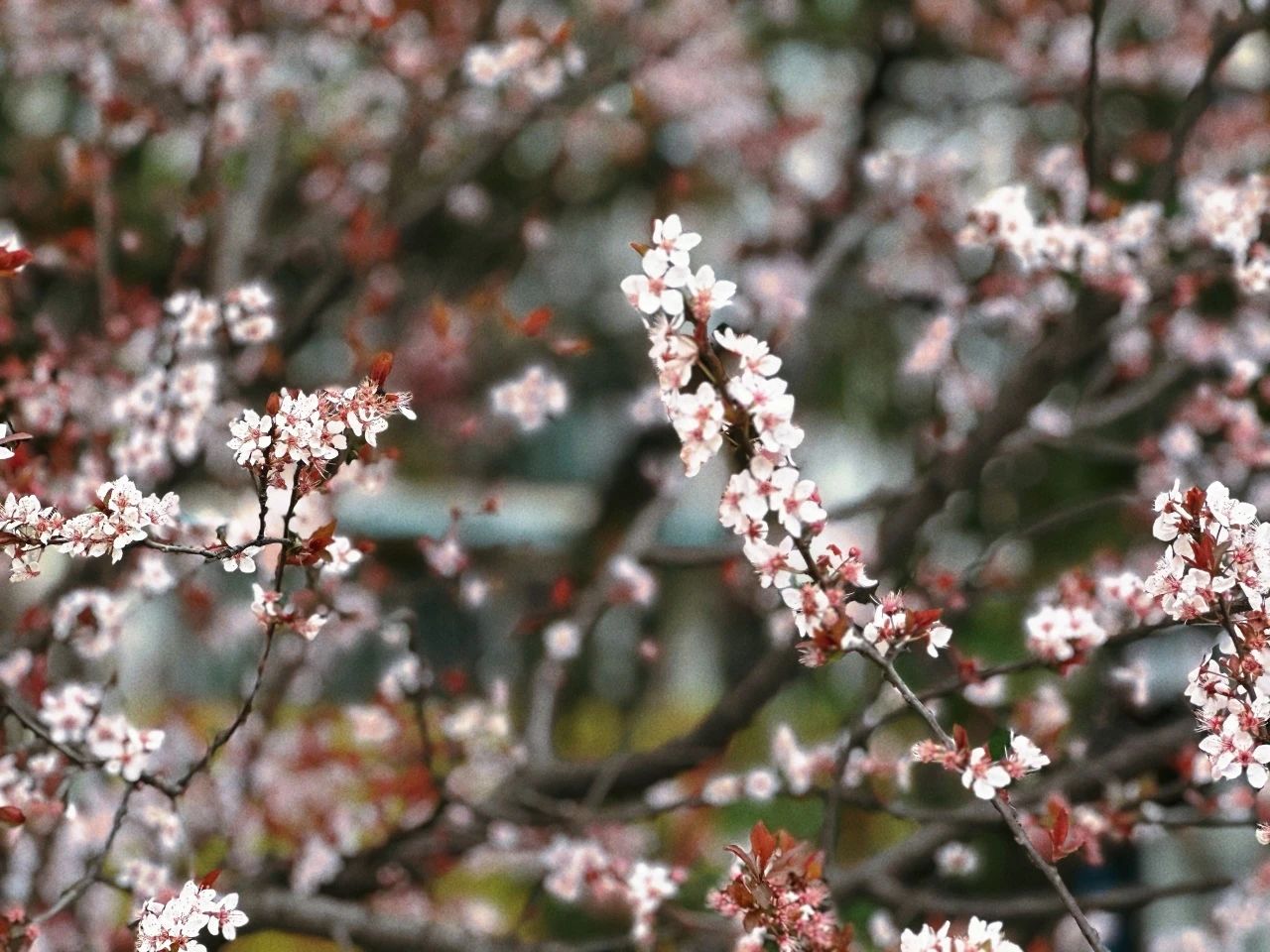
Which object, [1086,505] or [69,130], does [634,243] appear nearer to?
[1086,505]

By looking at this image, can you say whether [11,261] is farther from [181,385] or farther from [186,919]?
[181,385]

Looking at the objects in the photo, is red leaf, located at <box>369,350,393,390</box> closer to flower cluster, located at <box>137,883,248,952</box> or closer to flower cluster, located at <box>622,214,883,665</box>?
flower cluster, located at <box>622,214,883,665</box>

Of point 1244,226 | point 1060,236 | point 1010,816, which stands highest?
point 1060,236

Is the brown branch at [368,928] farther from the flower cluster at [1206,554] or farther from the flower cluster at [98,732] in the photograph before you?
the flower cluster at [1206,554]

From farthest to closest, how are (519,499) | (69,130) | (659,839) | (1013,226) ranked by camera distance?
(519,499)
(659,839)
(69,130)
(1013,226)

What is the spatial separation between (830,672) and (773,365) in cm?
476

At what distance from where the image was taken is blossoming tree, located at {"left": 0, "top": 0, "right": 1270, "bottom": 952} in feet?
5.65

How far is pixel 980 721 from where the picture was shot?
3.62m

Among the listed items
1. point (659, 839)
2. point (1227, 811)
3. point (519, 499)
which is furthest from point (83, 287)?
point (519, 499)

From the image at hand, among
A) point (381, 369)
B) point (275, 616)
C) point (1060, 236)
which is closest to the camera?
point (381, 369)

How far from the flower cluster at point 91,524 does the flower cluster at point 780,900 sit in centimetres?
92

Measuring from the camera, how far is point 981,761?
175 cm

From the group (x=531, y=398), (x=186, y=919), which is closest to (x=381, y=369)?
(x=186, y=919)

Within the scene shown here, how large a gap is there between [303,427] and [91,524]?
33 centimetres
